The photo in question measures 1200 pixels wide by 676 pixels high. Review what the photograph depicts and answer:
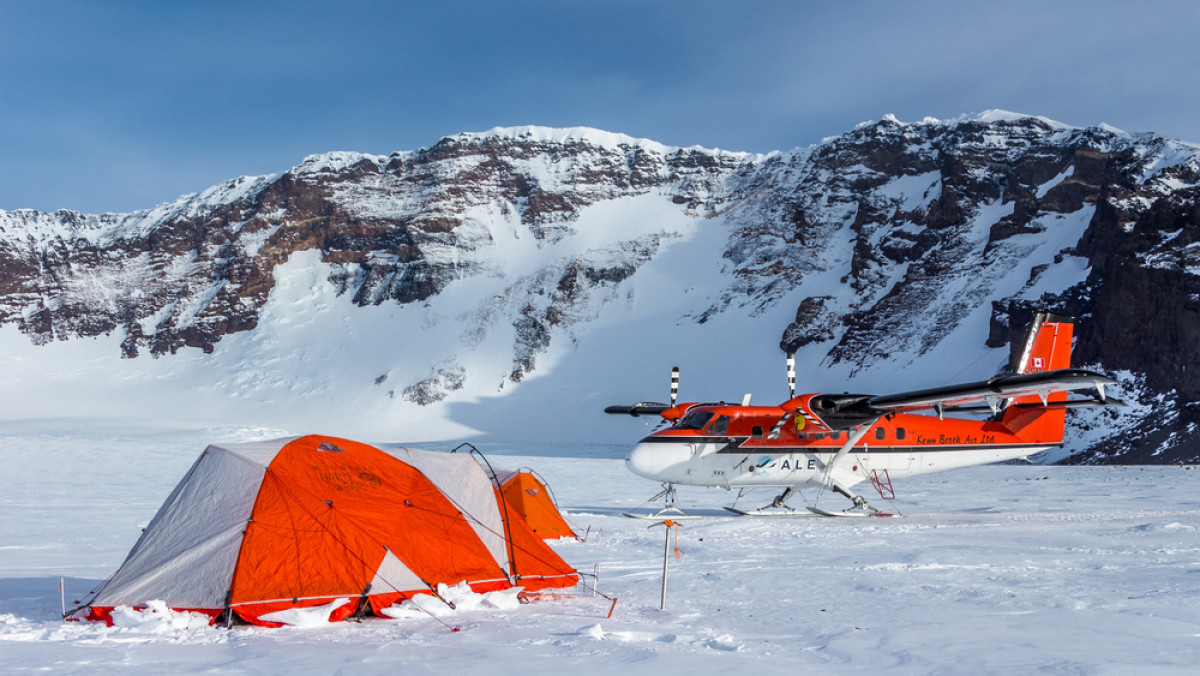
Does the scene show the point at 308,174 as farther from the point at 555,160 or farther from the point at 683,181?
the point at 683,181

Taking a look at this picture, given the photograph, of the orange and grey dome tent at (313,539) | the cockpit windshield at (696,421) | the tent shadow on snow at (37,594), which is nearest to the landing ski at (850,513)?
the cockpit windshield at (696,421)

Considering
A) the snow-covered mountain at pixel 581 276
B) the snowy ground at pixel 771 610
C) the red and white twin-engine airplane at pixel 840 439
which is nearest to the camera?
the snowy ground at pixel 771 610

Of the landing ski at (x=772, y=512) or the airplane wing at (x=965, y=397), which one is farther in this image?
the landing ski at (x=772, y=512)

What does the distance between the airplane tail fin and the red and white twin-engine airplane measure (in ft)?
0.11

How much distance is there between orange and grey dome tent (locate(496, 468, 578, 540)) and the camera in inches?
553

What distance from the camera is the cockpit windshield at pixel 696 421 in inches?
719

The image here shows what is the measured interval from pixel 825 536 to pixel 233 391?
312ft

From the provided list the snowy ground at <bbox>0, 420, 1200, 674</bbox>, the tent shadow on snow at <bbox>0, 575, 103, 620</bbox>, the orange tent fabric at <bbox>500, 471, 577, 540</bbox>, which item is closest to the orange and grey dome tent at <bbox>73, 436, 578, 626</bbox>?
the snowy ground at <bbox>0, 420, 1200, 674</bbox>

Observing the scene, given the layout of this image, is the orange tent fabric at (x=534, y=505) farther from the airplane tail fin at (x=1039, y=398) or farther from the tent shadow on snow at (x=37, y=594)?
the airplane tail fin at (x=1039, y=398)

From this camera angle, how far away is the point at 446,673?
578 centimetres

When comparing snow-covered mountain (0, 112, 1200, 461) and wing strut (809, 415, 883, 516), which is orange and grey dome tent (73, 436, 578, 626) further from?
snow-covered mountain (0, 112, 1200, 461)

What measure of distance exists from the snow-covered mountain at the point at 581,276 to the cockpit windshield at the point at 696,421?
5419 cm

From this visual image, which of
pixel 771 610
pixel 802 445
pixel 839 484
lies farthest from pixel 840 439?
pixel 771 610

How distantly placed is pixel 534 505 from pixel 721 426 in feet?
18.9
